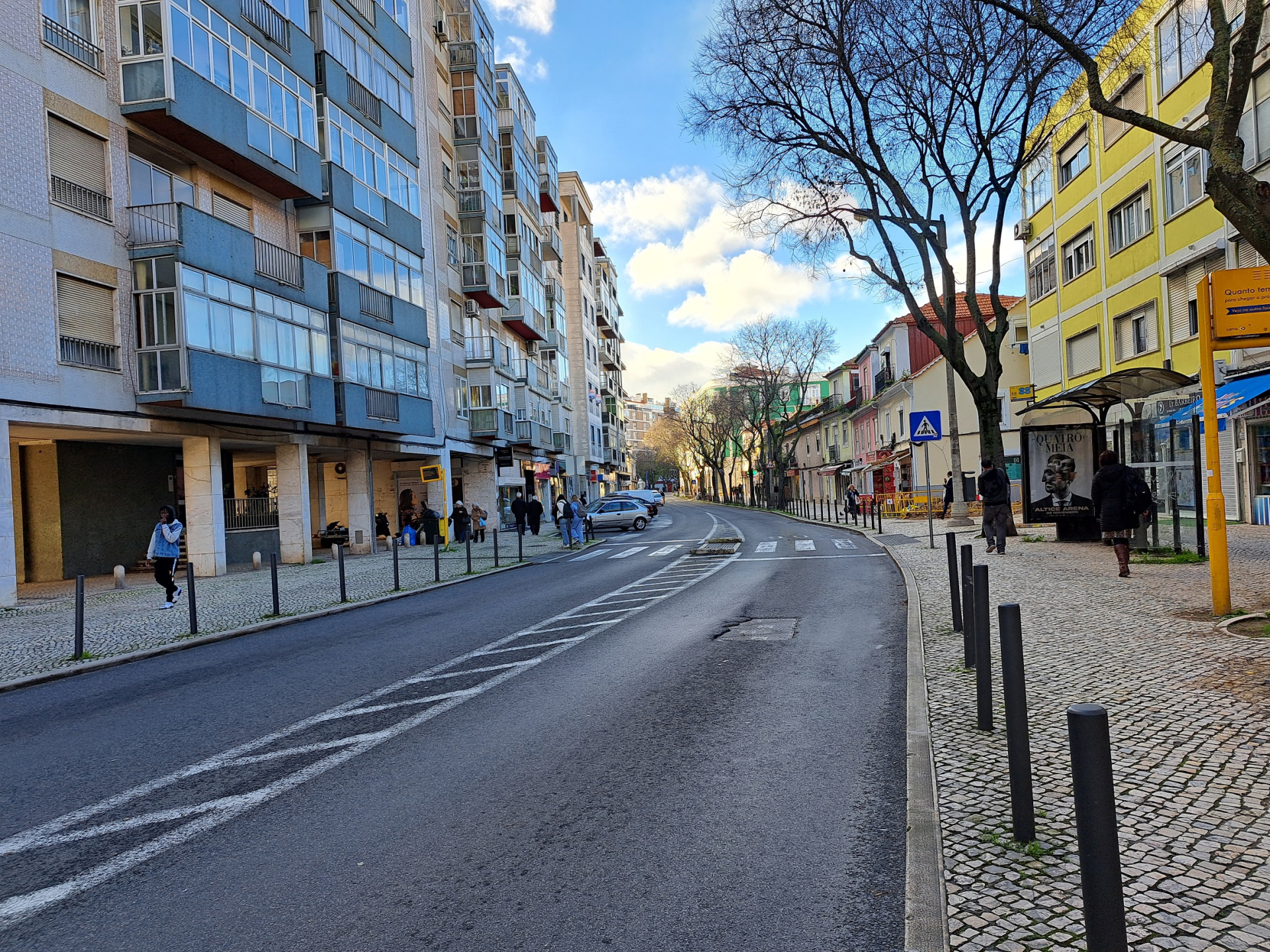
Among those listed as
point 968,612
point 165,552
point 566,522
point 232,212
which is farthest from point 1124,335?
point 165,552

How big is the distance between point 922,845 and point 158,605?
14805 mm

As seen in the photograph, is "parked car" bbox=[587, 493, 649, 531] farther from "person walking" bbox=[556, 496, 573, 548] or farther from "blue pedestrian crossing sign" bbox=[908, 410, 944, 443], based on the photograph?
"blue pedestrian crossing sign" bbox=[908, 410, 944, 443]

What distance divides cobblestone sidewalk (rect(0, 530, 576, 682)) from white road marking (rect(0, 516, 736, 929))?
15.8 feet

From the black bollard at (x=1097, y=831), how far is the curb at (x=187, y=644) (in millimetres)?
9575

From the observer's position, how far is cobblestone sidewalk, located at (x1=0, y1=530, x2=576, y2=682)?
1114cm

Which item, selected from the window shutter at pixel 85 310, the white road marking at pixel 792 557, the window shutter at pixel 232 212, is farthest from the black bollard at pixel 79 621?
the window shutter at pixel 232 212

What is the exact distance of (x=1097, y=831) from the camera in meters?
2.34

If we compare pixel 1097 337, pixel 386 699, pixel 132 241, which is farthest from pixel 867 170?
pixel 386 699

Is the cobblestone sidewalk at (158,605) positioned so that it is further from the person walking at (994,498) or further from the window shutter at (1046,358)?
the window shutter at (1046,358)

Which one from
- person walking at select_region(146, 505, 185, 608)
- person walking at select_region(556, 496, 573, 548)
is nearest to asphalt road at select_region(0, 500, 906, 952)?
person walking at select_region(146, 505, 185, 608)

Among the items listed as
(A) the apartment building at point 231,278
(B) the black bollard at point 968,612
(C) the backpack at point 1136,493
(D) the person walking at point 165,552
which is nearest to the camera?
(B) the black bollard at point 968,612

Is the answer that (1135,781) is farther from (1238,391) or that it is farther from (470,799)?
(1238,391)

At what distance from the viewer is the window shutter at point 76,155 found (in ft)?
56.8

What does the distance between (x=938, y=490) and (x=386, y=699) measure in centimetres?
3956
